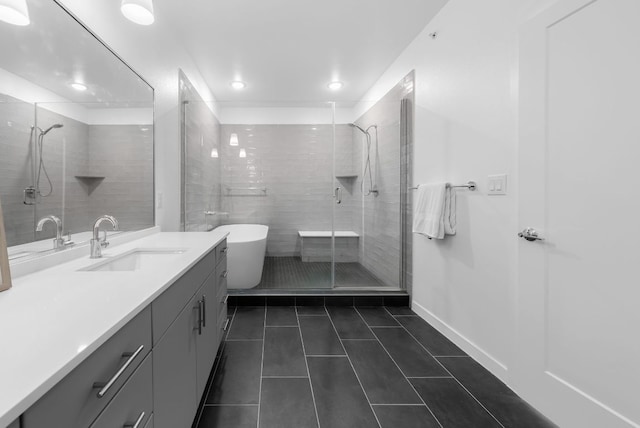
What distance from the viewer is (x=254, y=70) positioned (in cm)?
326

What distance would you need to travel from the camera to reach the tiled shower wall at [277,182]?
3.51 m

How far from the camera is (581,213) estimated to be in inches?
50.2

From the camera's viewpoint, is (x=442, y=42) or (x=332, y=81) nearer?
→ (x=442, y=42)

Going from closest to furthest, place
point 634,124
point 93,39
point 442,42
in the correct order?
point 634,124, point 93,39, point 442,42

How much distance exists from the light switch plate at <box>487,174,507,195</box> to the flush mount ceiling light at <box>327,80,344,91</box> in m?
2.47

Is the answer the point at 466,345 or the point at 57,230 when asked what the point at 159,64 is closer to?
the point at 57,230

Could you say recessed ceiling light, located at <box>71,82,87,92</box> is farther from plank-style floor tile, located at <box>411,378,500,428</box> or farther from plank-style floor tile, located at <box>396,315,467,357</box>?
plank-style floor tile, located at <box>396,315,467,357</box>

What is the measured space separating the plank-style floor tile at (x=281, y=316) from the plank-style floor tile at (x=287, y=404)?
779 mm

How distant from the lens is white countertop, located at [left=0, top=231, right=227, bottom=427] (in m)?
0.45

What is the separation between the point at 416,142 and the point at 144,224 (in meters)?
2.41

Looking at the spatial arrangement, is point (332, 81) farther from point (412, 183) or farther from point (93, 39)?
point (93, 39)

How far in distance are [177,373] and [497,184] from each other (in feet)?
6.33

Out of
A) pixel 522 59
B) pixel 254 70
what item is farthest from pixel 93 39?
pixel 522 59

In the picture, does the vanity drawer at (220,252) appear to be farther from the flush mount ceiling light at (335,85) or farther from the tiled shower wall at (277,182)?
the flush mount ceiling light at (335,85)
